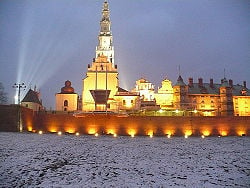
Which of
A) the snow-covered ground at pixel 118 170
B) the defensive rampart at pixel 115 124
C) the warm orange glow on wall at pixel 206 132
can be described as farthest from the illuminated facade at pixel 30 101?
the snow-covered ground at pixel 118 170

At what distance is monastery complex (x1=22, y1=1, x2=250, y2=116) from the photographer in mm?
59516

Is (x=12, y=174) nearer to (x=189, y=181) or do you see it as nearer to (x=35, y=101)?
(x=189, y=181)

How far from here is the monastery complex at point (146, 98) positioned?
59.5 meters

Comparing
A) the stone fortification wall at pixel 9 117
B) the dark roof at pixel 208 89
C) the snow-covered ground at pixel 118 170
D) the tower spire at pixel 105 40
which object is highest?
the tower spire at pixel 105 40

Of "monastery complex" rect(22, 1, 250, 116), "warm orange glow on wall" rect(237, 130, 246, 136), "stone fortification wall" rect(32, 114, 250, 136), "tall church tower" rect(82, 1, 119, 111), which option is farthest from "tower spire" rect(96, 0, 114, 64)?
"warm orange glow on wall" rect(237, 130, 246, 136)

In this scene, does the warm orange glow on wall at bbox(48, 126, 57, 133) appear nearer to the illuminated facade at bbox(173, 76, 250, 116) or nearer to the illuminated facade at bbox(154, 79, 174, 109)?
the illuminated facade at bbox(173, 76, 250, 116)

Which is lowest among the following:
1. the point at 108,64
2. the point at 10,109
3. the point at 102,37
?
the point at 10,109

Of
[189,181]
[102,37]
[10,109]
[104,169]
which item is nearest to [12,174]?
[104,169]

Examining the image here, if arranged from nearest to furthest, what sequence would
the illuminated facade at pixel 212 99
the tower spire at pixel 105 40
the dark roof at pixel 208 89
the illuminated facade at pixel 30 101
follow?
the illuminated facade at pixel 30 101 < the illuminated facade at pixel 212 99 < the dark roof at pixel 208 89 < the tower spire at pixel 105 40

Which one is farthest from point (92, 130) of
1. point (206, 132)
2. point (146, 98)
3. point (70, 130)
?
point (146, 98)

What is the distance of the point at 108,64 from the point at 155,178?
5263 cm

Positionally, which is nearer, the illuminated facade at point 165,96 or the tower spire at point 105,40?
the illuminated facade at point 165,96

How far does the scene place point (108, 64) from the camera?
64750 mm

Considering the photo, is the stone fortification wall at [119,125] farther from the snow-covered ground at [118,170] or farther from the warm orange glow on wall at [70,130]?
the snow-covered ground at [118,170]
